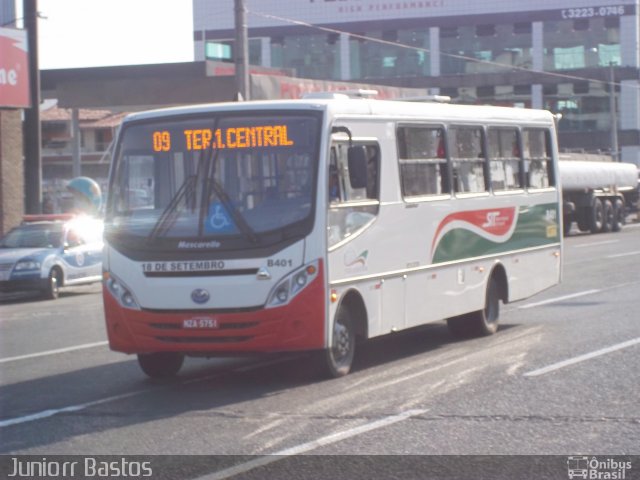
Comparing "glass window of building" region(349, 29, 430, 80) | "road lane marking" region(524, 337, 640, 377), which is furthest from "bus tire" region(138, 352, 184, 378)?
"glass window of building" region(349, 29, 430, 80)

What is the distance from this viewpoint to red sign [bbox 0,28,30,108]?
1219 inches

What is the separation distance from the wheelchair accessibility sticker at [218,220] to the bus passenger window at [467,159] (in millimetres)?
3498

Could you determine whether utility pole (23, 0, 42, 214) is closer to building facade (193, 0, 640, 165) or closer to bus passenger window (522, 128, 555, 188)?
bus passenger window (522, 128, 555, 188)

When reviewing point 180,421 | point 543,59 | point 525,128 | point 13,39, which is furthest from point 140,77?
point 543,59

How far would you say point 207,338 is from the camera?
10586mm

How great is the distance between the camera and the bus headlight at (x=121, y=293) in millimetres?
10914

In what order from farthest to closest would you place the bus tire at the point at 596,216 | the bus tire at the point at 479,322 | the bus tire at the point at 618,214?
the bus tire at the point at 618,214 < the bus tire at the point at 596,216 < the bus tire at the point at 479,322

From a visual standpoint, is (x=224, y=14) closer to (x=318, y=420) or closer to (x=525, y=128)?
(x=525, y=128)

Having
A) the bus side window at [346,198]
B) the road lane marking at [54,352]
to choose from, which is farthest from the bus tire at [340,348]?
the road lane marking at [54,352]

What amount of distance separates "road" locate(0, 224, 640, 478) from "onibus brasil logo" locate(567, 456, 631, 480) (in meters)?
0.08

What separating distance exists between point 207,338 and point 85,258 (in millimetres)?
13687

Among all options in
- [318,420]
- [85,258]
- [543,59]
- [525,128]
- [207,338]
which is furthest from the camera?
[543,59]

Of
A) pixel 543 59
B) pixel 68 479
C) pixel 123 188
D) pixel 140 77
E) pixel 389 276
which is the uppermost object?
pixel 543 59

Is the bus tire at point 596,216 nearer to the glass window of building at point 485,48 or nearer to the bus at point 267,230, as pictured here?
the bus at point 267,230
